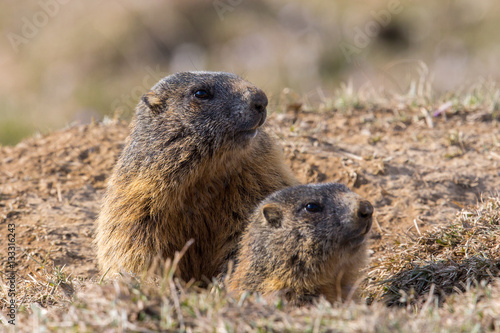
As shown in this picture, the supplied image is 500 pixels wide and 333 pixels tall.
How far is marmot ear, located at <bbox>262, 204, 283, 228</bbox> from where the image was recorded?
4504 millimetres

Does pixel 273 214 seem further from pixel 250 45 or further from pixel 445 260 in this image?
pixel 250 45

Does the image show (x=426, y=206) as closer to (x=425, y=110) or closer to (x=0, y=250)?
(x=425, y=110)

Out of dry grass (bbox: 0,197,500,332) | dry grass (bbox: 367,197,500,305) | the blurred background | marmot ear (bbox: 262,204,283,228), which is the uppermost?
the blurred background

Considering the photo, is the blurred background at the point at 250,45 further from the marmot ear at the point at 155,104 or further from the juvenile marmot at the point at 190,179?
the juvenile marmot at the point at 190,179

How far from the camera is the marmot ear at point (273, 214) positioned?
14.8ft

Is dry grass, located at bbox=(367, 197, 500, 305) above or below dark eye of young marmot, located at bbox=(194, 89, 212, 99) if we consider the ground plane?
below

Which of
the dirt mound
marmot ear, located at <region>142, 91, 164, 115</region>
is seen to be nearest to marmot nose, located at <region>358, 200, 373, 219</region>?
the dirt mound

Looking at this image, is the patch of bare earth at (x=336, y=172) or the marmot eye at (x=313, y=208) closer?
the marmot eye at (x=313, y=208)

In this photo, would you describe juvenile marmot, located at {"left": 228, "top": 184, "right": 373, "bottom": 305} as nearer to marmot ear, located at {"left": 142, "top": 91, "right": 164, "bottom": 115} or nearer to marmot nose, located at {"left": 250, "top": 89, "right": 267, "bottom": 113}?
marmot nose, located at {"left": 250, "top": 89, "right": 267, "bottom": 113}

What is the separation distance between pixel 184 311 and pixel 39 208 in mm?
3939

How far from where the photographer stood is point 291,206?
14.9 feet

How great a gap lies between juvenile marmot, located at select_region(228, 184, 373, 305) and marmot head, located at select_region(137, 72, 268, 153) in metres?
0.69

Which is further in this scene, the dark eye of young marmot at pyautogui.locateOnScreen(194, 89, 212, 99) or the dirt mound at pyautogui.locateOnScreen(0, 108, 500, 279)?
the dirt mound at pyautogui.locateOnScreen(0, 108, 500, 279)

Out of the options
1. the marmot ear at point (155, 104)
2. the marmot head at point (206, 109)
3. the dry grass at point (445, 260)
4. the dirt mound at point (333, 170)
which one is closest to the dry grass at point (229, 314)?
the dry grass at point (445, 260)
